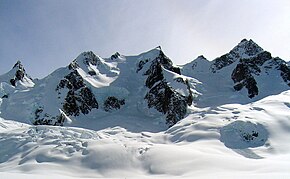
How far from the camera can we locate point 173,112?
7381 centimetres

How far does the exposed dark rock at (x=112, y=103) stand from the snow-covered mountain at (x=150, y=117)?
0.28 meters

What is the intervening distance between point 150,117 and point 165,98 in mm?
5930

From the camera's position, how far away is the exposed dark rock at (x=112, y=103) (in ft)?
Answer: 280

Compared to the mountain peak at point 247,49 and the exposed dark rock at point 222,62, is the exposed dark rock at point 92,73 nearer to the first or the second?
the exposed dark rock at point 222,62

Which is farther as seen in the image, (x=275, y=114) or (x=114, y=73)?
(x=114, y=73)

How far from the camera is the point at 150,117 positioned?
257ft

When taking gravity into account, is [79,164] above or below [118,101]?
below

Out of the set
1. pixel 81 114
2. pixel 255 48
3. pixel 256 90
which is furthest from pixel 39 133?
pixel 255 48

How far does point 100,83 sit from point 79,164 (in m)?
62.9

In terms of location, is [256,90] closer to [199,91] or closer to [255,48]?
[199,91]

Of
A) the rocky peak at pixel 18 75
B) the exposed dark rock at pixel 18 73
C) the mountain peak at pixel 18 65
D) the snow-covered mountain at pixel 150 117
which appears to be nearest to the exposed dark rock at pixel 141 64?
the snow-covered mountain at pixel 150 117

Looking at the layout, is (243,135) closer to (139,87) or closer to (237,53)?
(139,87)

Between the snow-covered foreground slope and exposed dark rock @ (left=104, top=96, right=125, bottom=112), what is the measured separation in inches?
960

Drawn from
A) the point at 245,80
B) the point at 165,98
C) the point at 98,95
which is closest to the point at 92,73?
the point at 98,95
